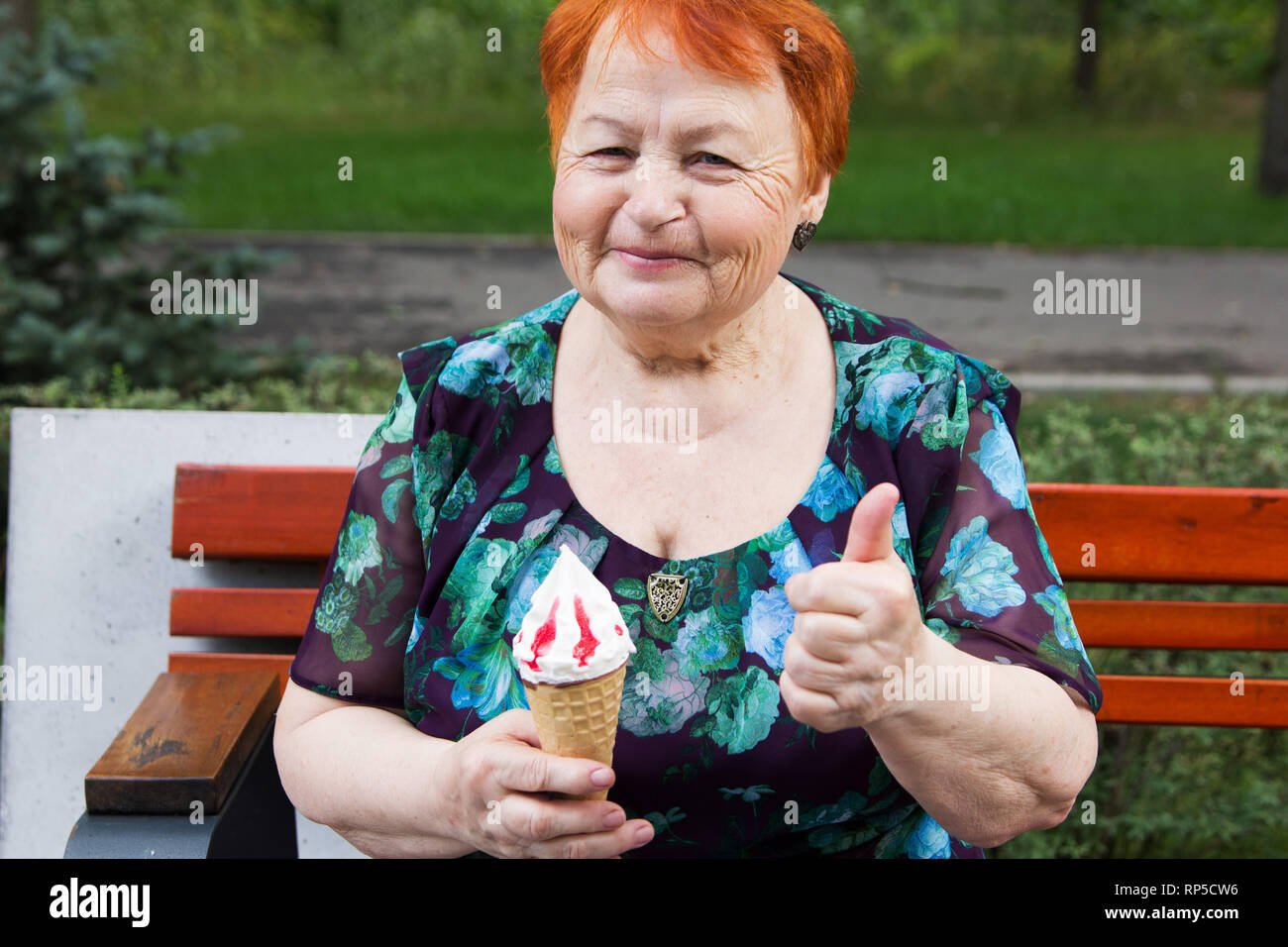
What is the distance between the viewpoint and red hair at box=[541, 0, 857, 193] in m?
1.78

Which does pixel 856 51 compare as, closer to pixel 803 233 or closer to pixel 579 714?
pixel 803 233

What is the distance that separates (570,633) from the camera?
167 cm

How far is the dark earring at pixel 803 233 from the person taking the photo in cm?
200

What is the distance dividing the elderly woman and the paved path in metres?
5.54

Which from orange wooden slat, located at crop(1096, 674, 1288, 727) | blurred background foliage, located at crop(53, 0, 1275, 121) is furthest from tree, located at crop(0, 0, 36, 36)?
blurred background foliage, located at crop(53, 0, 1275, 121)

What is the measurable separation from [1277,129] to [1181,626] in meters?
11.3

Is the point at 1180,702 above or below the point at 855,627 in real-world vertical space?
below

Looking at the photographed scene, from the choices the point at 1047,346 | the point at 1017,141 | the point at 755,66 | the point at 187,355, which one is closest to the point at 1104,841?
the point at 755,66

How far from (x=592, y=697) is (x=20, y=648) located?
5.62 ft

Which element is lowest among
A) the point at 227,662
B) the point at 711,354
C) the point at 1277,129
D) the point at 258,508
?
the point at 227,662

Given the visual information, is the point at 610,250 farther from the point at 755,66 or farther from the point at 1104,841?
the point at 1104,841

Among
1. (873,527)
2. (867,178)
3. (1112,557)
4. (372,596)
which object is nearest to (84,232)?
(372,596)

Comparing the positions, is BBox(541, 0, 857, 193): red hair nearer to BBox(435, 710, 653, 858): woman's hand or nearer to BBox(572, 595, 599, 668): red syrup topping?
BBox(572, 595, 599, 668): red syrup topping

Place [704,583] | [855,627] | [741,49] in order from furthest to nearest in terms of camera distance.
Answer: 1. [704,583]
2. [741,49]
3. [855,627]
